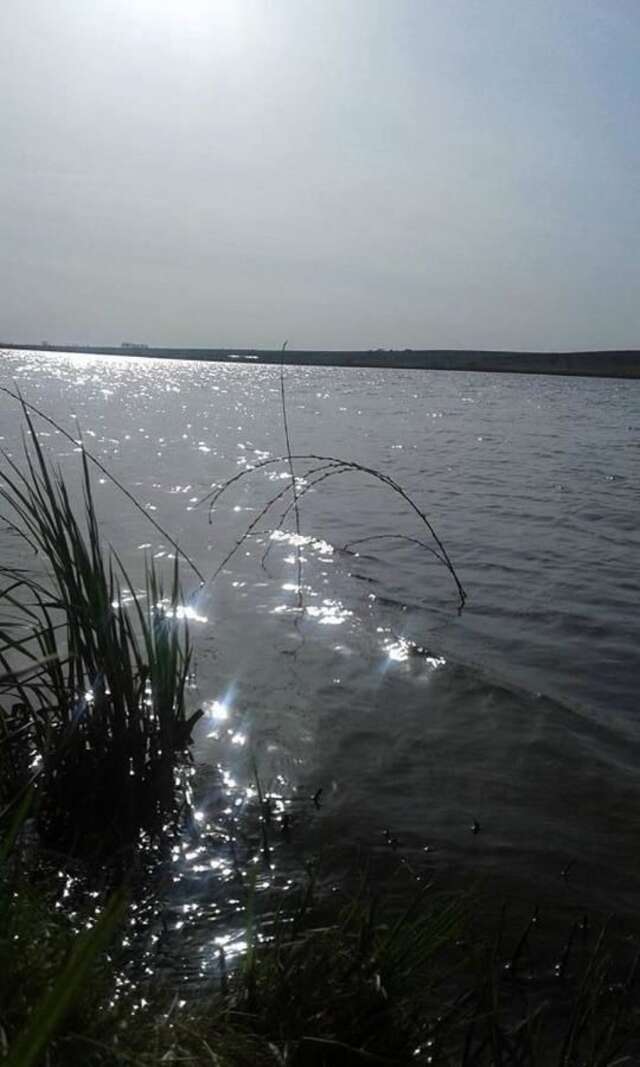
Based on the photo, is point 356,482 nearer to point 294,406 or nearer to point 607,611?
point 607,611

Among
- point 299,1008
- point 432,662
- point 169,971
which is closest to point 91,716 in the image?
point 169,971

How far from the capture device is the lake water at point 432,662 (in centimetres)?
468

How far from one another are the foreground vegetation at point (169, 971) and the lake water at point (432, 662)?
0.65 metres

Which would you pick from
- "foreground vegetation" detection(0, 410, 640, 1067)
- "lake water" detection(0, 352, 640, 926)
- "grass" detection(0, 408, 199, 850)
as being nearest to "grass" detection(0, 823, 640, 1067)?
"foreground vegetation" detection(0, 410, 640, 1067)

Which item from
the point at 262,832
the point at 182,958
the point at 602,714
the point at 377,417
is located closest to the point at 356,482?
the point at 602,714

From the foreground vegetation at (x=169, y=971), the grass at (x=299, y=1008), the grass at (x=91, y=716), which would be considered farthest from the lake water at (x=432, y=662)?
the grass at (x=299, y=1008)

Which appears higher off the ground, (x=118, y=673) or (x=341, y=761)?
(x=118, y=673)

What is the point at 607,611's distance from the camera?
8.72 metres

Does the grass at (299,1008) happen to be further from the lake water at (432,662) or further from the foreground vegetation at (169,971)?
the lake water at (432,662)

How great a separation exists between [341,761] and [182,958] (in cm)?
213

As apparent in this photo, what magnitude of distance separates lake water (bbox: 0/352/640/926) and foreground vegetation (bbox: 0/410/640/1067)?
2.14 ft

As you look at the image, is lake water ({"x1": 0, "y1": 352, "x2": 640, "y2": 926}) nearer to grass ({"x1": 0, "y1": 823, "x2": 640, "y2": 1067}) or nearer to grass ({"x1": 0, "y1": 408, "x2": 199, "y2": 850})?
grass ({"x1": 0, "y1": 408, "x2": 199, "y2": 850})

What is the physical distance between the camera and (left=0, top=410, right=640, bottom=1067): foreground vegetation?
2326 mm

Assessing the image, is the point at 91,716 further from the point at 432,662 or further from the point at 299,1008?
the point at 432,662
